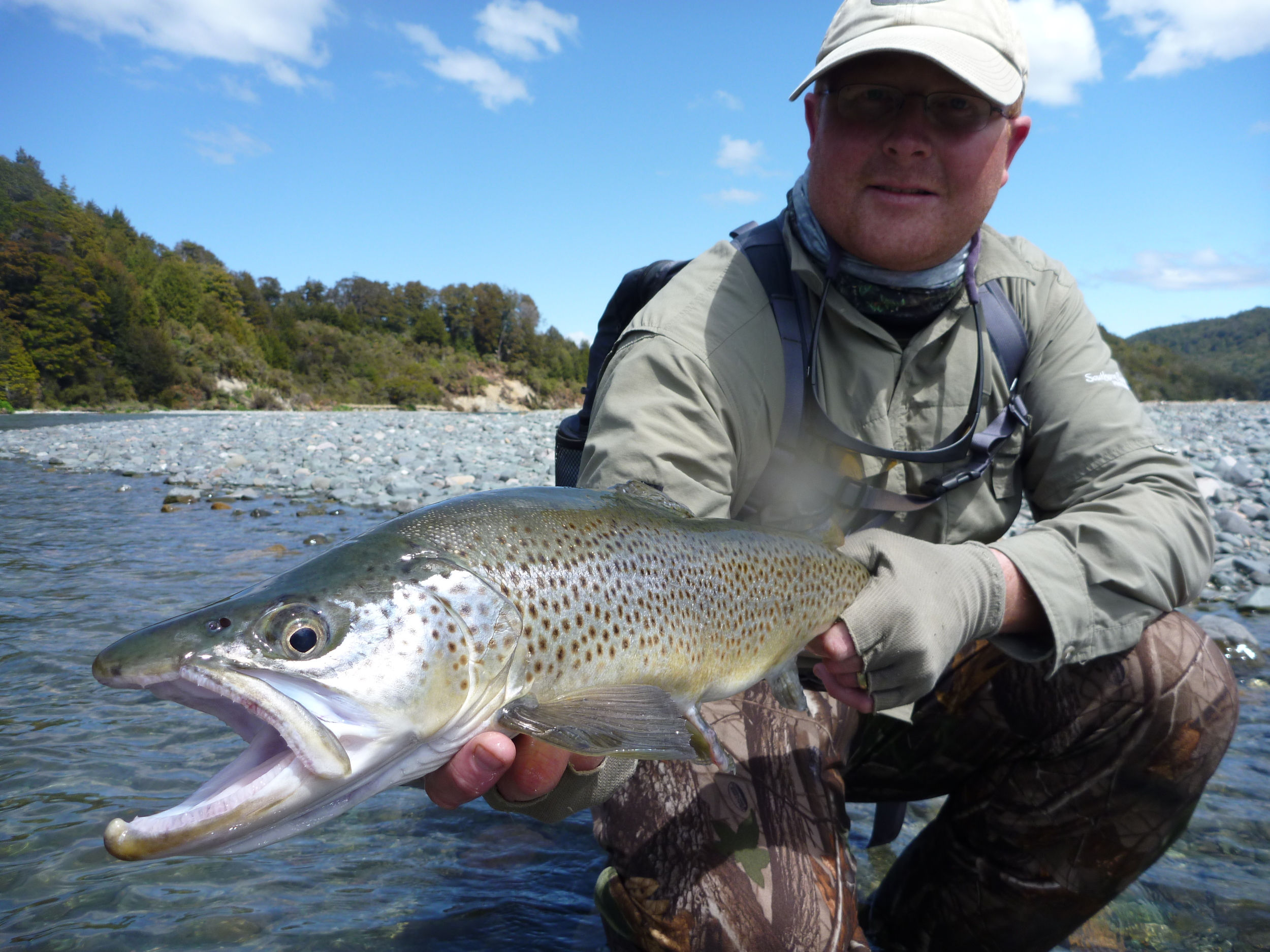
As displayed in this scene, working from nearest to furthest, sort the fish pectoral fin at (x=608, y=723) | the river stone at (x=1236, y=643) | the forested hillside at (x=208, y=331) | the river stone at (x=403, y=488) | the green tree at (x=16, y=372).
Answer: the fish pectoral fin at (x=608, y=723), the river stone at (x=1236, y=643), the river stone at (x=403, y=488), the green tree at (x=16, y=372), the forested hillside at (x=208, y=331)

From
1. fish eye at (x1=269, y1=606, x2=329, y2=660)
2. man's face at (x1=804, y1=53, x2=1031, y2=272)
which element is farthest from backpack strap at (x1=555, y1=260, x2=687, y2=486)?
fish eye at (x1=269, y1=606, x2=329, y2=660)

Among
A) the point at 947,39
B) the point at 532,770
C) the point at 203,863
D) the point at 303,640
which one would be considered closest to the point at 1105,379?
the point at 947,39

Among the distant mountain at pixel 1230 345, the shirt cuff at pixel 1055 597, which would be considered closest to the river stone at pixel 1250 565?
the shirt cuff at pixel 1055 597

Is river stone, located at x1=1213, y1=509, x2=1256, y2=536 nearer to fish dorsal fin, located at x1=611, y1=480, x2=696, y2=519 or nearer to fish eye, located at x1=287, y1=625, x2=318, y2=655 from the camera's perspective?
fish dorsal fin, located at x1=611, y1=480, x2=696, y2=519

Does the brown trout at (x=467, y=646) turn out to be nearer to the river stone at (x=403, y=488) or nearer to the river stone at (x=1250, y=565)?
the river stone at (x=1250, y=565)

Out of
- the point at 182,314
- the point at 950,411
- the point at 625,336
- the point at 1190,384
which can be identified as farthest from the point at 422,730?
the point at 1190,384

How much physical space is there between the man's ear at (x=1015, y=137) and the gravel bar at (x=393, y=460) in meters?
1.05

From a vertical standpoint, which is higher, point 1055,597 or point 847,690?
point 1055,597

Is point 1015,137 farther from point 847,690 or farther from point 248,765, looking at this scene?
point 248,765

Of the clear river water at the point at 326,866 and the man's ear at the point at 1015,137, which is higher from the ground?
the man's ear at the point at 1015,137

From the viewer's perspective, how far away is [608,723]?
1705 mm

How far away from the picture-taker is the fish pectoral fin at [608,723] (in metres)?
1.64

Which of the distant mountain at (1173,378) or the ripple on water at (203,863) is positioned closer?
the ripple on water at (203,863)

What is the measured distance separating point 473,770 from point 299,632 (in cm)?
46
